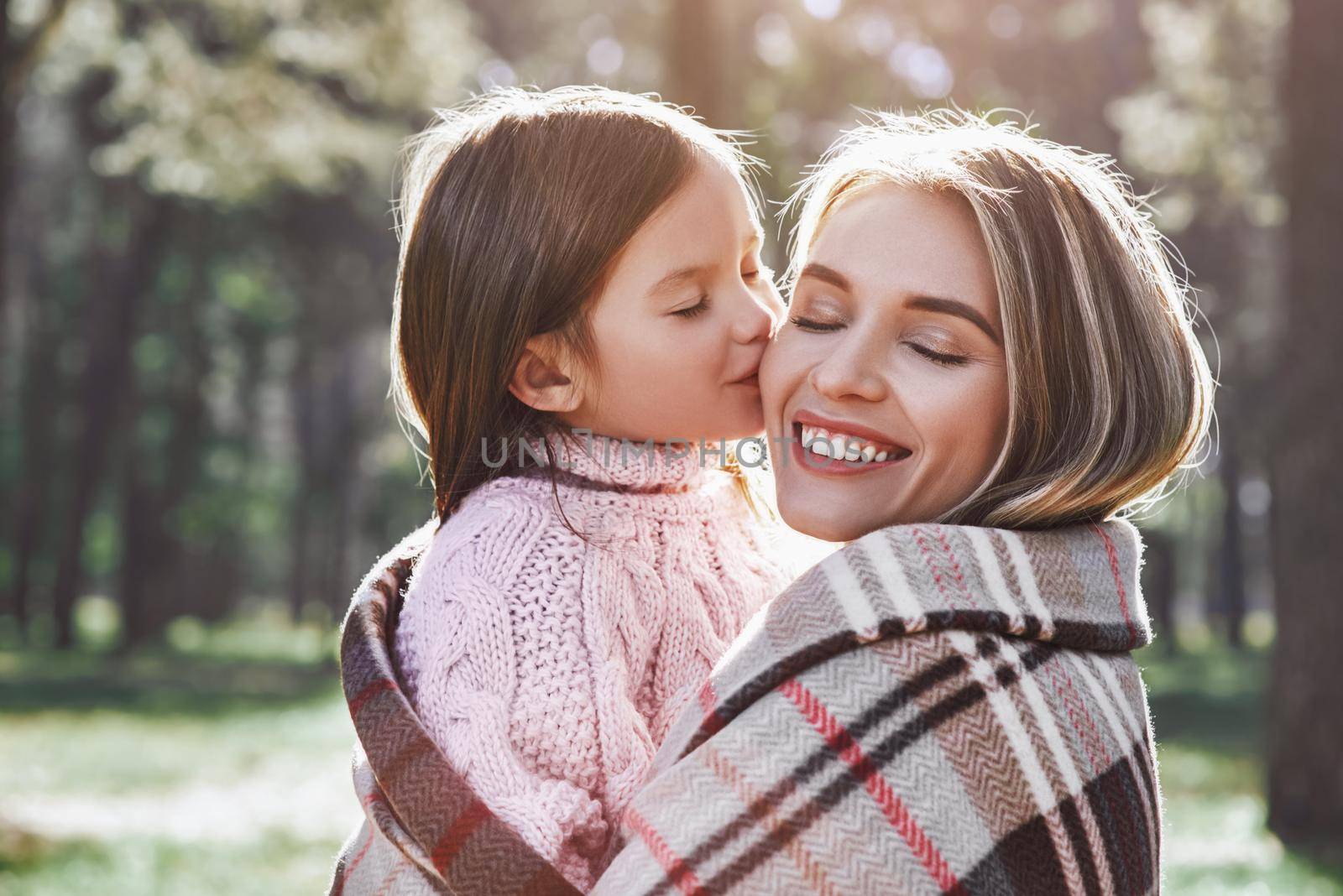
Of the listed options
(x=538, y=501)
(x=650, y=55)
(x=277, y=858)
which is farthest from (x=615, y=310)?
(x=650, y=55)

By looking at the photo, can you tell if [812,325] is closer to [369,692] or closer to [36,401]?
[369,692]

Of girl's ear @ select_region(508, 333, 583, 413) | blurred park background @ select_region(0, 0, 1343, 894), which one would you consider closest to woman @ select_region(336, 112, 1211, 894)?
girl's ear @ select_region(508, 333, 583, 413)

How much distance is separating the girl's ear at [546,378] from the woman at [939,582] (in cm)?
45

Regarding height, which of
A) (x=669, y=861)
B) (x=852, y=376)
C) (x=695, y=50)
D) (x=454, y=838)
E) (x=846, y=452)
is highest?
(x=695, y=50)

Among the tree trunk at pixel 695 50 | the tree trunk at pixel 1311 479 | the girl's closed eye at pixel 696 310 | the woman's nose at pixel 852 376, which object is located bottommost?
the tree trunk at pixel 1311 479

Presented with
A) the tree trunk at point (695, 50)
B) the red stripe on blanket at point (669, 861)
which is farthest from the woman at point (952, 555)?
the tree trunk at point (695, 50)

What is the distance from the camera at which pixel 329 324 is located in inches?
960

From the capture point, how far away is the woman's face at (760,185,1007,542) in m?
2.22

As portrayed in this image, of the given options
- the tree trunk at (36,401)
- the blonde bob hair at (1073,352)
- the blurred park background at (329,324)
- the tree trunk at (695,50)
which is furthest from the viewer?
the tree trunk at (36,401)

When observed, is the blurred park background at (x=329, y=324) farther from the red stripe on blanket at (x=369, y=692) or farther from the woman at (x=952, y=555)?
the red stripe on blanket at (x=369, y=692)

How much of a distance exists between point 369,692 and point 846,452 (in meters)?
0.92

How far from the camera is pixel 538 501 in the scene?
99.2 inches

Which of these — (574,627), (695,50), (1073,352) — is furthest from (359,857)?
(695,50)

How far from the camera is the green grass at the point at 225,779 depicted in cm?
848
